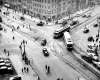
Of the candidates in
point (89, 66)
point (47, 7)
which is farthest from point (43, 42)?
point (47, 7)

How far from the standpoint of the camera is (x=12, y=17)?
361ft

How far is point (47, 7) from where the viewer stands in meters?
111

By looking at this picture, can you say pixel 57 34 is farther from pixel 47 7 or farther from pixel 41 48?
pixel 47 7

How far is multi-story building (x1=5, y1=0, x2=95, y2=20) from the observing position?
111062 mm

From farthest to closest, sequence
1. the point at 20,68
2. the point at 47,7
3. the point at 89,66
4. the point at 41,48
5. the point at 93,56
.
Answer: the point at 47,7 < the point at 41,48 < the point at 93,56 < the point at 89,66 < the point at 20,68

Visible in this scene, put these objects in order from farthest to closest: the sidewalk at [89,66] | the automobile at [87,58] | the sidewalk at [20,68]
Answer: the automobile at [87,58], the sidewalk at [89,66], the sidewalk at [20,68]

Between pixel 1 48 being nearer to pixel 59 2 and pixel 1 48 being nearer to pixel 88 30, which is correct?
pixel 88 30

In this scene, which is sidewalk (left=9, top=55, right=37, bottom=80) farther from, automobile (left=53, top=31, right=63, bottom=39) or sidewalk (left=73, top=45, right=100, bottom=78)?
automobile (left=53, top=31, right=63, bottom=39)

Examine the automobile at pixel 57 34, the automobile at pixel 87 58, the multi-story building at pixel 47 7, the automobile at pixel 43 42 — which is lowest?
the automobile at pixel 87 58

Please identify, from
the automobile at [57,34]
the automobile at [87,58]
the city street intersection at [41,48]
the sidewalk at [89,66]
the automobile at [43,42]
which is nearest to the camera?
the city street intersection at [41,48]

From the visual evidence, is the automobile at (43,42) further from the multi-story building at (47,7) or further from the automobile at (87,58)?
the multi-story building at (47,7)

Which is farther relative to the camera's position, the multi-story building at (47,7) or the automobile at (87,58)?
the multi-story building at (47,7)

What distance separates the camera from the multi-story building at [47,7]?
111062mm

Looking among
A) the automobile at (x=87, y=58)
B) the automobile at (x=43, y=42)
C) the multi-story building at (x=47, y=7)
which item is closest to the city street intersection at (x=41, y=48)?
the automobile at (x=43, y=42)
